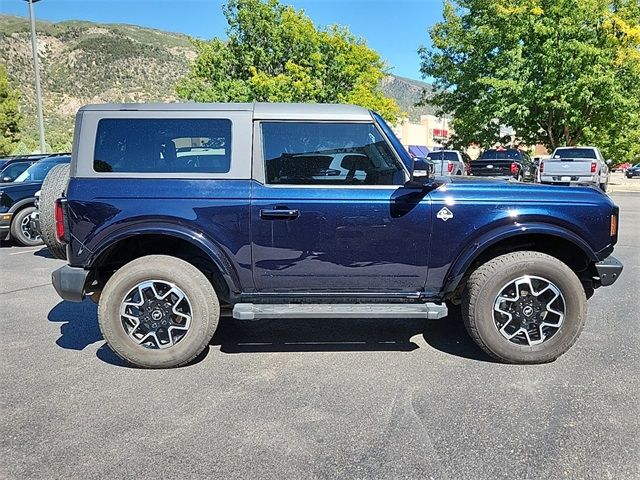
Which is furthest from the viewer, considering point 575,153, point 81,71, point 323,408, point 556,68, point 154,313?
point 81,71

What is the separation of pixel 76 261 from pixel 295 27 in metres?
20.3

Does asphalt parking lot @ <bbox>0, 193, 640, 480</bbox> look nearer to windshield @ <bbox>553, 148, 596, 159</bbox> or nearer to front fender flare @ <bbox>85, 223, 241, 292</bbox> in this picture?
front fender flare @ <bbox>85, 223, 241, 292</bbox>

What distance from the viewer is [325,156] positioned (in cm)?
386

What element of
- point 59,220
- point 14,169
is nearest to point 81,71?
point 14,169

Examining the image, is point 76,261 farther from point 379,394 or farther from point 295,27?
point 295,27

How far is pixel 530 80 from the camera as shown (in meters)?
22.4

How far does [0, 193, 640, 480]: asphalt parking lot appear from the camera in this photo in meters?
2.67

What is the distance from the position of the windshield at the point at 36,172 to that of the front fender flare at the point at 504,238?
923cm

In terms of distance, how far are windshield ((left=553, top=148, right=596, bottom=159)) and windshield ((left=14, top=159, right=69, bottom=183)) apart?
1660 cm

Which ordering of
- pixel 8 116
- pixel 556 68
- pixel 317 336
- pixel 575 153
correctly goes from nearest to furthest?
pixel 317 336 → pixel 575 153 → pixel 556 68 → pixel 8 116

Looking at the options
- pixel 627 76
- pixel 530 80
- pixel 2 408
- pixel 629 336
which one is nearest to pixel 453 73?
pixel 530 80

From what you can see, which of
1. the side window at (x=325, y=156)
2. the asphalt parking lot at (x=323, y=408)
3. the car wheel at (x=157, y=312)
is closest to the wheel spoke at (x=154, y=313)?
the car wheel at (x=157, y=312)

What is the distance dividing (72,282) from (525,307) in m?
3.43

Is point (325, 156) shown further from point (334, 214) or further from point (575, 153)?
point (575, 153)
